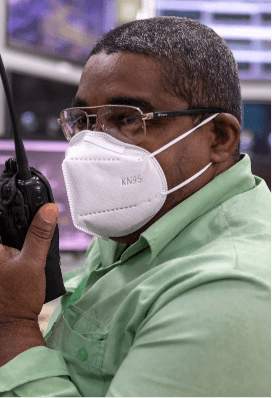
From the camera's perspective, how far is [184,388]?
63 centimetres

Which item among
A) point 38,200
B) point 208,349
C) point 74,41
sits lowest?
point 208,349

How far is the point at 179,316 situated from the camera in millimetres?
668

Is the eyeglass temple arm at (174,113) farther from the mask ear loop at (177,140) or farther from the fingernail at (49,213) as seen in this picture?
the fingernail at (49,213)

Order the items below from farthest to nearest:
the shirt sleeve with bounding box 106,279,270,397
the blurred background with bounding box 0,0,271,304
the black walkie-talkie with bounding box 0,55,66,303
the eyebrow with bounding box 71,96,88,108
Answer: the blurred background with bounding box 0,0,271,304
the eyebrow with bounding box 71,96,88,108
the black walkie-talkie with bounding box 0,55,66,303
the shirt sleeve with bounding box 106,279,270,397

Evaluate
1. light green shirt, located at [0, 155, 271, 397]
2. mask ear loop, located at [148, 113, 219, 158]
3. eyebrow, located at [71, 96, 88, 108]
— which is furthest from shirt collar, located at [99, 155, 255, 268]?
eyebrow, located at [71, 96, 88, 108]

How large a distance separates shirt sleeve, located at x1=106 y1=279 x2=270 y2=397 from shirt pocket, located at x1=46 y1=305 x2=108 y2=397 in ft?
0.45

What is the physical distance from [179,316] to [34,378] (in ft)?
0.99

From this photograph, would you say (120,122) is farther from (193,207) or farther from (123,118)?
(193,207)

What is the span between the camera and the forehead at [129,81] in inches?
35.6

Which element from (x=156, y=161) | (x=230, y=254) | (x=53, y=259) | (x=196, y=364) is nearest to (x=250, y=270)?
(x=230, y=254)

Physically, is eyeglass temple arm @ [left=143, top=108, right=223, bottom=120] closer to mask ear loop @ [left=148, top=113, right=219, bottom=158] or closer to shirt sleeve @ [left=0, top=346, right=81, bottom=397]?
mask ear loop @ [left=148, top=113, right=219, bottom=158]

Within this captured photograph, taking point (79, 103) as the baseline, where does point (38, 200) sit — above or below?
below

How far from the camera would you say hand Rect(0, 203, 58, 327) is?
850 mm

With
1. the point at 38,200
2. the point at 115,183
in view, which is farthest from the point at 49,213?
the point at 115,183
